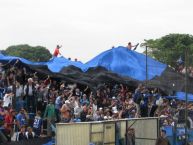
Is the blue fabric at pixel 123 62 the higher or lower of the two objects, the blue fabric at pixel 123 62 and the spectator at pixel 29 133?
the higher

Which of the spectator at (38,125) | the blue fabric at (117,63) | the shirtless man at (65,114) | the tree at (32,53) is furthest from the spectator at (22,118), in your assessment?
the tree at (32,53)

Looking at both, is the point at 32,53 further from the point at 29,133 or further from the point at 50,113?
the point at 29,133

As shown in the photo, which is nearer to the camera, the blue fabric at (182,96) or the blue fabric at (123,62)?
the blue fabric at (182,96)

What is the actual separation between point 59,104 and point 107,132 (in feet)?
16.9

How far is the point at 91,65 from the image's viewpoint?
29.1 m

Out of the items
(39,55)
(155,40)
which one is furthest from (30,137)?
(39,55)

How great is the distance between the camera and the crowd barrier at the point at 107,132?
16.2m

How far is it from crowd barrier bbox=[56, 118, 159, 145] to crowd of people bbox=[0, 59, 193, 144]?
5.90 ft

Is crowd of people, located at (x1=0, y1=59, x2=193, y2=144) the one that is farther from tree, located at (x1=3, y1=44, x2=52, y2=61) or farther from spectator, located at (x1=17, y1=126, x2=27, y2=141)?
tree, located at (x1=3, y1=44, x2=52, y2=61)

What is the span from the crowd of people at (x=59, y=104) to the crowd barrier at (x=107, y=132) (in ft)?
5.90

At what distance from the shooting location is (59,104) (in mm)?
22031

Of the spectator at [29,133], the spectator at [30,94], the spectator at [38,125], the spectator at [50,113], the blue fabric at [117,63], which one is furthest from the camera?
the blue fabric at [117,63]

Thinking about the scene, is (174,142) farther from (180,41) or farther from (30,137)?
(180,41)

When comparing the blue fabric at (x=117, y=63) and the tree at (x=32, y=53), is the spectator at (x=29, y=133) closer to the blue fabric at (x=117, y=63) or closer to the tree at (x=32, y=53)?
the blue fabric at (x=117, y=63)
